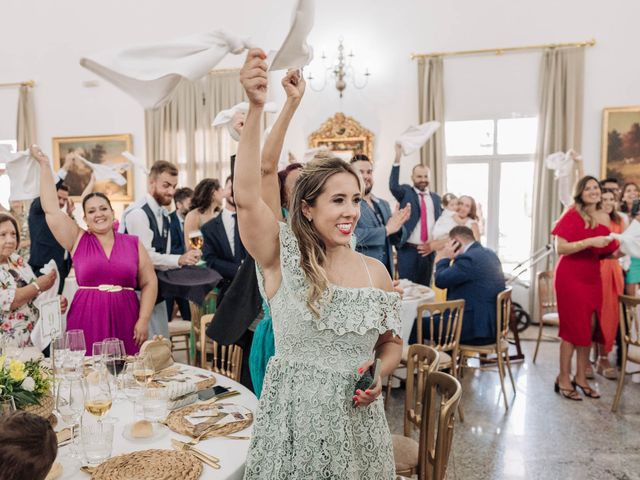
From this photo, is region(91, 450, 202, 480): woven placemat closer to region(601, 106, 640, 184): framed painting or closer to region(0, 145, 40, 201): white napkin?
region(0, 145, 40, 201): white napkin

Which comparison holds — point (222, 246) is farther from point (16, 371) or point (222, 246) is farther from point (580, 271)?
point (580, 271)

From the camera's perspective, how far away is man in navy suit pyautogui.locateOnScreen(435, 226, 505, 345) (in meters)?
4.31

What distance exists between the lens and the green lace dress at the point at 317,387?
Answer: 146 cm

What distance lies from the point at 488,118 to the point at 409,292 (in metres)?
4.47

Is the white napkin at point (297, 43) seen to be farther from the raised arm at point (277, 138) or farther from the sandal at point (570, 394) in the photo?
the sandal at point (570, 394)

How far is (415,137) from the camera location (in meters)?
6.36

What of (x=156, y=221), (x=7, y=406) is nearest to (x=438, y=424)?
(x=7, y=406)

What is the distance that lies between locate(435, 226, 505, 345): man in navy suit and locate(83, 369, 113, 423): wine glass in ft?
10.4

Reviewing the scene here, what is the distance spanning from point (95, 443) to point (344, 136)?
7428 mm

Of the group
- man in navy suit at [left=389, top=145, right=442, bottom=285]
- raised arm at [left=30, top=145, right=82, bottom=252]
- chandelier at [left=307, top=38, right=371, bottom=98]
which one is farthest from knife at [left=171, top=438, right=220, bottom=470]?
chandelier at [left=307, top=38, right=371, bottom=98]

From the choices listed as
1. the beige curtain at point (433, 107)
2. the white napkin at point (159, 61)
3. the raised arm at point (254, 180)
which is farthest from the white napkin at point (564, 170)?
the white napkin at point (159, 61)

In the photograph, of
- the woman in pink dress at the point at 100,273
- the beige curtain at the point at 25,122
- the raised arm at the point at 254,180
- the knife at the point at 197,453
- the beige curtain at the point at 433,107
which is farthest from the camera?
the beige curtain at the point at 25,122

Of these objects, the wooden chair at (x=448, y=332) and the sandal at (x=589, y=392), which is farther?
the sandal at (x=589, y=392)

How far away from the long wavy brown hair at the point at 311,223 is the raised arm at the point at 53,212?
2.13 m
